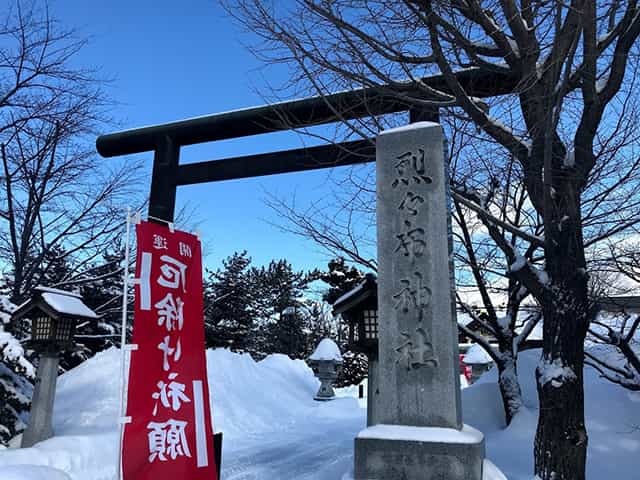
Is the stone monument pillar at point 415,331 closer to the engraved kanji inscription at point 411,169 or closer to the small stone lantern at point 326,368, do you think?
the engraved kanji inscription at point 411,169

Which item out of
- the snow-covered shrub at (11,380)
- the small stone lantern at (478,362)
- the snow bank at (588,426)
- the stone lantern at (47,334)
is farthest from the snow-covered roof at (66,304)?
the small stone lantern at (478,362)

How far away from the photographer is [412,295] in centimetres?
416

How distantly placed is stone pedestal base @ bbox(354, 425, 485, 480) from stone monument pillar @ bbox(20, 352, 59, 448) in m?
7.09

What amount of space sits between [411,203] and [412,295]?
0.86 meters

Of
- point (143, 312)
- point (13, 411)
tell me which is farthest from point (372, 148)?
point (13, 411)

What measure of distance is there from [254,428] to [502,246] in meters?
9.09

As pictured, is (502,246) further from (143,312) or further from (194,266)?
(143,312)

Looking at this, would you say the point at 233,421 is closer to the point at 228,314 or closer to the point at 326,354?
the point at 326,354

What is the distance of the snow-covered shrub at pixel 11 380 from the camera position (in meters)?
8.05

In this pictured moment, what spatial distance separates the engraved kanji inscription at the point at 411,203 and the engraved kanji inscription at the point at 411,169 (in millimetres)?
135

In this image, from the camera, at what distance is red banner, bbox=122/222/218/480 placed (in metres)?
4.22

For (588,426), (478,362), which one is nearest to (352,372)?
(478,362)

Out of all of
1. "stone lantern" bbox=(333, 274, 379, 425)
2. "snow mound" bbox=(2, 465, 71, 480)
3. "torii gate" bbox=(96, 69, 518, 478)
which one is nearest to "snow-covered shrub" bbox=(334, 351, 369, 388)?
"stone lantern" bbox=(333, 274, 379, 425)

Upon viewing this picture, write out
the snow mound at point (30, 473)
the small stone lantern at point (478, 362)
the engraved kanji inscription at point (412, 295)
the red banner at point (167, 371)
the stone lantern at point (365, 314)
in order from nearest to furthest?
the snow mound at point (30, 473), the engraved kanji inscription at point (412, 295), the red banner at point (167, 371), the stone lantern at point (365, 314), the small stone lantern at point (478, 362)
